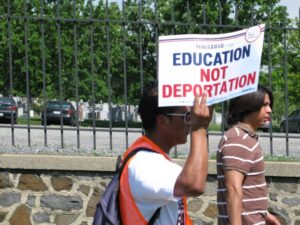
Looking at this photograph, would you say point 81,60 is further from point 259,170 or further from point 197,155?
point 197,155

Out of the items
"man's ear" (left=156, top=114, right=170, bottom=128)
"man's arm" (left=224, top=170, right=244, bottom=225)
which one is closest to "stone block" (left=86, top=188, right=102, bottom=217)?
"man's arm" (left=224, top=170, right=244, bottom=225)

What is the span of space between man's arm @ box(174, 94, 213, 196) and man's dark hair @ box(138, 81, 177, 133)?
0.67ft

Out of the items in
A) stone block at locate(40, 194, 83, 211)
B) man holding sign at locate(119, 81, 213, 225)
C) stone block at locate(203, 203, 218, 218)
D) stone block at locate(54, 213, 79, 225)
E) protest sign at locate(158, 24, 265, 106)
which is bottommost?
stone block at locate(54, 213, 79, 225)

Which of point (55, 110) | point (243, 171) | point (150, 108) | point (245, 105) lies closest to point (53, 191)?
point (245, 105)

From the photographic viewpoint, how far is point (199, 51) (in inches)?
90.8

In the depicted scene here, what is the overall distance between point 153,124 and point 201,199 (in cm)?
353

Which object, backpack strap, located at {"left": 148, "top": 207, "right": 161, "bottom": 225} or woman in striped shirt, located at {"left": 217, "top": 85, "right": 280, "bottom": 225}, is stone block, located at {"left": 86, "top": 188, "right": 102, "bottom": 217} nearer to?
woman in striped shirt, located at {"left": 217, "top": 85, "right": 280, "bottom": 225}

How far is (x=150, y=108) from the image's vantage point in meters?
2.44

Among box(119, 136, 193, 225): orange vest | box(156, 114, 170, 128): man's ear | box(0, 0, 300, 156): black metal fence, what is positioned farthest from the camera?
box(0, 0, 300, 156): black metal fence

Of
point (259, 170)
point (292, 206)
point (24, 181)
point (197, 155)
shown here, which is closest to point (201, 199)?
point (292, 206)

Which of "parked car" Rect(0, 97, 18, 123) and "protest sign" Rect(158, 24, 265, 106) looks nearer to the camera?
"protest sign" Rect(158, 24, 265, 106)

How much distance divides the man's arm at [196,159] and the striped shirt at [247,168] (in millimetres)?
1208

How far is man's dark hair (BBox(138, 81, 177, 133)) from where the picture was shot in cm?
241

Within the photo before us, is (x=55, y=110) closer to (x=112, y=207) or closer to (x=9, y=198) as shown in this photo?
(x=9, y=198)
